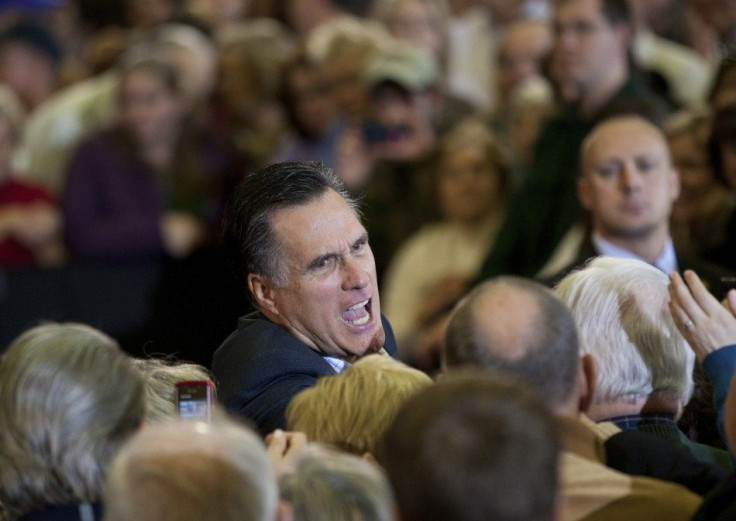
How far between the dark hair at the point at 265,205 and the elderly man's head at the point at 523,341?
0.87 m

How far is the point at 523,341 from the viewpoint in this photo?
2.63m

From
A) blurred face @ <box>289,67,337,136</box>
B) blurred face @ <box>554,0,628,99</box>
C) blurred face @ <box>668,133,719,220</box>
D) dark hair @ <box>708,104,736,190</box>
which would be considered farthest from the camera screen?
blurred face @ <box>289,67,337,136</box>

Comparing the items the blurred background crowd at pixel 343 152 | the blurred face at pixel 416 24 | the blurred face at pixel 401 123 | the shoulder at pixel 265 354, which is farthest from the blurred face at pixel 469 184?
the shoulder at pixel 265 354

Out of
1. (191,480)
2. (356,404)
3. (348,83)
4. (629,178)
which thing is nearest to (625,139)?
(629,178)

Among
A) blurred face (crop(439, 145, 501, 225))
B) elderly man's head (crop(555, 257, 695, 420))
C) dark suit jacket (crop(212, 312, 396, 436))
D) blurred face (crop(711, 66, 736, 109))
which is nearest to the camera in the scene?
elderly man's head (crop(555, 257, 695, 420))

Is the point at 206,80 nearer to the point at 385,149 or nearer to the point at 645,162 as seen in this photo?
the point at 385,149

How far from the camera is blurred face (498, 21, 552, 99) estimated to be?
273 inches

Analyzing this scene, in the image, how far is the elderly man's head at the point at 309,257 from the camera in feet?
11.4

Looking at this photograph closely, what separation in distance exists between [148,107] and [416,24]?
1943 mm

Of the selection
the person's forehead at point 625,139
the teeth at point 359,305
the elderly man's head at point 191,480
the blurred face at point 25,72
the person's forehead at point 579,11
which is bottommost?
the blurred face at point 25,72

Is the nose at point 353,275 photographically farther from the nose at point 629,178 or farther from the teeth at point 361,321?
the nose at point 629,178

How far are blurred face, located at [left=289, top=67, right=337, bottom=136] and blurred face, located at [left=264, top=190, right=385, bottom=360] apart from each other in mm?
3320

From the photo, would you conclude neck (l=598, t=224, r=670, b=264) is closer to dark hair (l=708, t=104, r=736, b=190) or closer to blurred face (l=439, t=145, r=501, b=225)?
dark hair (l=708, t=104, r=736, b=190)

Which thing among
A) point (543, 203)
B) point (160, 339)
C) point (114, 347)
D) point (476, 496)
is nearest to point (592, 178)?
point (543, 203)
